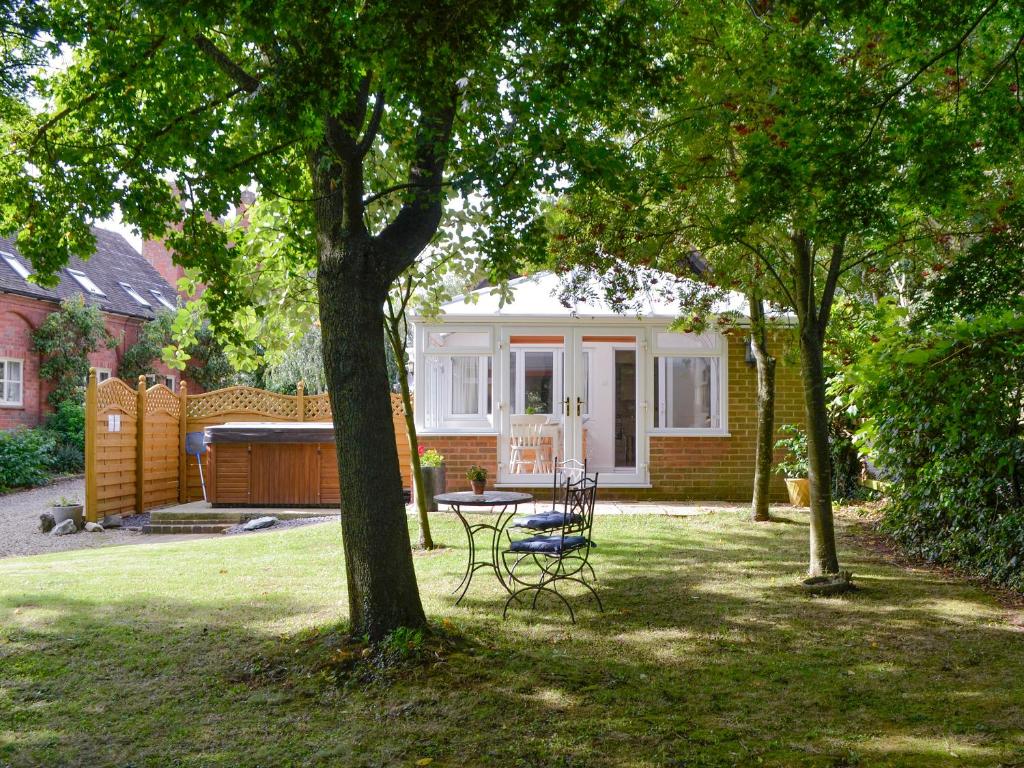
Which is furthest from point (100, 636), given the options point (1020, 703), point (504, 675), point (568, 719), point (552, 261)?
point (1020, 703)

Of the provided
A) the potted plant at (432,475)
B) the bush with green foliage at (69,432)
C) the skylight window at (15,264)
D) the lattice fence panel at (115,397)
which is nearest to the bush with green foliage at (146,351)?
the bush with green foliage at (69,432)

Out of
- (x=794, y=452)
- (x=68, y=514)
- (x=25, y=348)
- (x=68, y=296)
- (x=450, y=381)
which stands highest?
(x=68, y=296)

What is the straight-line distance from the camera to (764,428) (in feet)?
36.0

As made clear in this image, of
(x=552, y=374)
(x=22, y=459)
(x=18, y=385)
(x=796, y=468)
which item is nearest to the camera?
(x=796, y=468)

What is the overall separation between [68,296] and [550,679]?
74.1ft

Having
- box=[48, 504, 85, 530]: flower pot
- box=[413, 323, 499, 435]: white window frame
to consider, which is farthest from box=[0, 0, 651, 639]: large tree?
box=[48, 504, 85, 530]: flower pot

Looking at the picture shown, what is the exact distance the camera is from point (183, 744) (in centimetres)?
421

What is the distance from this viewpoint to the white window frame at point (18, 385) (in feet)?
68.7

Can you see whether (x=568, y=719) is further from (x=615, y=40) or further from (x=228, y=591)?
(x=228, y=591)

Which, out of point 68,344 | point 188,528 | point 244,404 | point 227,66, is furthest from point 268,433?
point 68,344

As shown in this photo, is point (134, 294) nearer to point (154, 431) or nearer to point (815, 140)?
point (154, 431)

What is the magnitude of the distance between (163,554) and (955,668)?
794 cm

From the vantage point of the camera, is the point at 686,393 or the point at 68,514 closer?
the point at 68,514

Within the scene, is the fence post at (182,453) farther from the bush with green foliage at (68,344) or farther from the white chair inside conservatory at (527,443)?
the bush with green foliage at (68,344)
